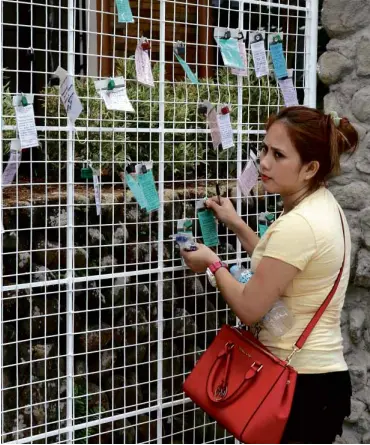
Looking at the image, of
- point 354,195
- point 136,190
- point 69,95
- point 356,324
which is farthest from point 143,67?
point 356,324

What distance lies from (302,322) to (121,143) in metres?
0.94

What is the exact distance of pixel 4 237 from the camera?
248 cm

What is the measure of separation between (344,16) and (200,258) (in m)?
1.38

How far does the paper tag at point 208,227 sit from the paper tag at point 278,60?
682mm

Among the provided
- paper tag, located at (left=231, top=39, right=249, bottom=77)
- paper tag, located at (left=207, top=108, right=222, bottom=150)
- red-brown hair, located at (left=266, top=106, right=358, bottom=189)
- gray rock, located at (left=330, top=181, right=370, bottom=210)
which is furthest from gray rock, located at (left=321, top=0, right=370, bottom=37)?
red-brown hair, located at (left=266, top=106, right=358, bottom=189)

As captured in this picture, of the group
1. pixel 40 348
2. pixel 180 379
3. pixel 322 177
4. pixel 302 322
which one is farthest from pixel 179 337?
pixel 322 177

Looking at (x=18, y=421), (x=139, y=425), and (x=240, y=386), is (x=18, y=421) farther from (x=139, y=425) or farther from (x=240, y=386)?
(x=240, y=386)

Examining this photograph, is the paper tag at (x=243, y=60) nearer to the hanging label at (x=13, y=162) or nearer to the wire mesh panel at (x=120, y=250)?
the wire mesh panel at (x=120, y=250)

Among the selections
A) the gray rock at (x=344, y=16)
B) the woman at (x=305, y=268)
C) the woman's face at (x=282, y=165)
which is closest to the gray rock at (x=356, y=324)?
the woman at (x=305, y=268)

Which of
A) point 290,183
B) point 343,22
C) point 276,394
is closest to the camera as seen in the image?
point 276,394

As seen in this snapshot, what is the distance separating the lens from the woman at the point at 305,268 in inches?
81.0

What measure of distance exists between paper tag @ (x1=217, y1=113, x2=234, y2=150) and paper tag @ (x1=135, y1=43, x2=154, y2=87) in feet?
1.21

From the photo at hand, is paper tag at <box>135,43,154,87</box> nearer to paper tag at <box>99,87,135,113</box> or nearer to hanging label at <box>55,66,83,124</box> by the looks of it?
paper tag at <box>99,87,135,113</box>

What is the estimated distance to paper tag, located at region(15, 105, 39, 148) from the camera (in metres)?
2.20
